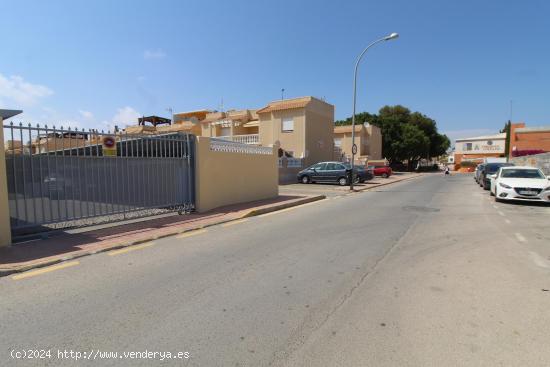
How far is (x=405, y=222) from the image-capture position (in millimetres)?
8555

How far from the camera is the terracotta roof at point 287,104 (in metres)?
27.5

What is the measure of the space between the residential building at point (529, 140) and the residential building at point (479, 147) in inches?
856

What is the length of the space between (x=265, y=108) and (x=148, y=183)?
23.4 metres

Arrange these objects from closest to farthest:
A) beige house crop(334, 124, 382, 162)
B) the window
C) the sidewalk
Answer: the sidewalk
the window
beige house crop(334, 124, 382, 162)

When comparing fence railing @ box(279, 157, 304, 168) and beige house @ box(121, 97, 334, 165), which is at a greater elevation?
beige house @ box(121, 97, 334, 165)

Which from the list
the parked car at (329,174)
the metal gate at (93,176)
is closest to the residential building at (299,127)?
the parked car at (329,174)

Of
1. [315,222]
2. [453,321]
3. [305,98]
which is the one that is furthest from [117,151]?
[305,98]

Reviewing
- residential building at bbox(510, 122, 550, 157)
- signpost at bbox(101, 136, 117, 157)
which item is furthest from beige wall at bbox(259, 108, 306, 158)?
residential building at bbox(510, 122, 550, 157)

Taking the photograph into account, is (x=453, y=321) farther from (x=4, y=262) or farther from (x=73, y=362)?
(x=4, y=262)

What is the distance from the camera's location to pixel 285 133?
28797mm

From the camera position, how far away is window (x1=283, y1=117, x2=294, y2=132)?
28438mm

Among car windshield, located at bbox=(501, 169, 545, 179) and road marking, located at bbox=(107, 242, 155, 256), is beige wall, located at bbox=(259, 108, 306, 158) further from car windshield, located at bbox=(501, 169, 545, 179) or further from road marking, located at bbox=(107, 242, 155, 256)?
road marking, located at bbox=(107, 242, 155, 256)

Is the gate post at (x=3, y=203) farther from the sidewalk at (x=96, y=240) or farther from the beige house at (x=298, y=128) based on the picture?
the beige house at (x=298, y=128)

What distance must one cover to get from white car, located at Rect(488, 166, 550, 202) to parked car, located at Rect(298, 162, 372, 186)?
30.6ft
